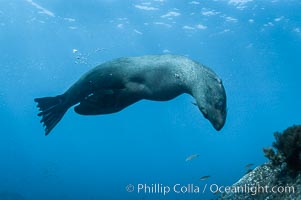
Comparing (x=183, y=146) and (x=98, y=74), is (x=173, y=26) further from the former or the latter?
(x=183, y=146)

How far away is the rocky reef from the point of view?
493 centimetres

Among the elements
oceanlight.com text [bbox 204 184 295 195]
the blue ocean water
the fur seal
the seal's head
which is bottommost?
oceanlight.com text [bbox 204 184 295 195]

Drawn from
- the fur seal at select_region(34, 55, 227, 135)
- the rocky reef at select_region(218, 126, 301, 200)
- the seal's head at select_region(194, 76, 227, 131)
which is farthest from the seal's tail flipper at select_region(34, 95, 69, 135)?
the rocky reef at select_region(218, 126, 301, 200)

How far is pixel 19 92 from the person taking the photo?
234ft

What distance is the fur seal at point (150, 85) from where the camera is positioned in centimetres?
510

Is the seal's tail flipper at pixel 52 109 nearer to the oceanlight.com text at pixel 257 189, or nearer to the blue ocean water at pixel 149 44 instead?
the blue ocean water at pixel 149 44

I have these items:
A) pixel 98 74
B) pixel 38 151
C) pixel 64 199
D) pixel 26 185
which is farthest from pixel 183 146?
pixel 98 74

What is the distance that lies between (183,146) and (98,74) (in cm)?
14461

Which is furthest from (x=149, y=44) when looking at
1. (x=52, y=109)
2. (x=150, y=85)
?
(x=150, y=85)

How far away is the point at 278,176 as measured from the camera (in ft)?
17.4

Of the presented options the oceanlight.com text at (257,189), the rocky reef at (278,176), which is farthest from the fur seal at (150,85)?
the oceanlight.com text at (257,189)

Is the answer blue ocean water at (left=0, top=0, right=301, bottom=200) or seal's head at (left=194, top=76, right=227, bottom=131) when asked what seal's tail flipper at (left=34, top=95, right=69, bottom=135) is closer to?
blue ocean water at (left=0, top=0, right=301, bottom=200)

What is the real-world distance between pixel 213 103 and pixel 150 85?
5.24 feet

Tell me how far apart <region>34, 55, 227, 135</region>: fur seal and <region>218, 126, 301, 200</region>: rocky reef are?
3.72ft
